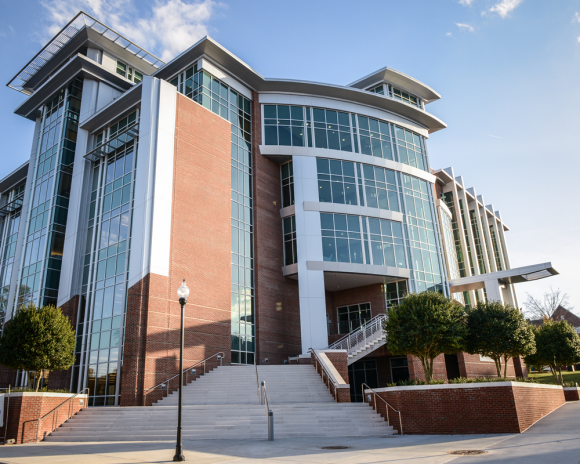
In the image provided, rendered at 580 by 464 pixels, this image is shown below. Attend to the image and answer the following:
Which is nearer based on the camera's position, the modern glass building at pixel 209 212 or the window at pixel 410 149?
the modern glass building at pixel 209 212

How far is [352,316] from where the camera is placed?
117ft

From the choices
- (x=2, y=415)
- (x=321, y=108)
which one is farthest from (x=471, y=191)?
(x=2, y=415)

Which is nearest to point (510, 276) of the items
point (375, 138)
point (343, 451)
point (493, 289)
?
point (493, 289)

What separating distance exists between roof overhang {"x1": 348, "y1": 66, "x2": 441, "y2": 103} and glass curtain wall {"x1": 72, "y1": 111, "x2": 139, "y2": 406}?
21.0 metres

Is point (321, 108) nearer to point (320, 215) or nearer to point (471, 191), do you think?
point (320, 215)

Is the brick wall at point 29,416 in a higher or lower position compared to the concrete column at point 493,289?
lower

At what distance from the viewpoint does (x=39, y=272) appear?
101ft

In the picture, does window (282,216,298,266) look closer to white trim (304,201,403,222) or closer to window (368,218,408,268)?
white trim (304,201,403,222)

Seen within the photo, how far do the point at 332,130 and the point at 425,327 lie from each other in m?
20.6

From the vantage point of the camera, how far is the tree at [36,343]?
19891mm

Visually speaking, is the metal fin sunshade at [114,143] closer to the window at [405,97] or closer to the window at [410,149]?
the window at [410,149]

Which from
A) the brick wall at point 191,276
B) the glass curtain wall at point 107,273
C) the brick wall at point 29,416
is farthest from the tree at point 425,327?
the brick wall at point 29,416

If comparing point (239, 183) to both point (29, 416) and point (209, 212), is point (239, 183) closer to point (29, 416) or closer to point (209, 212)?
point (209, 212)

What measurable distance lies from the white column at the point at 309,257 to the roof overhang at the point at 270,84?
5971 millimetres
